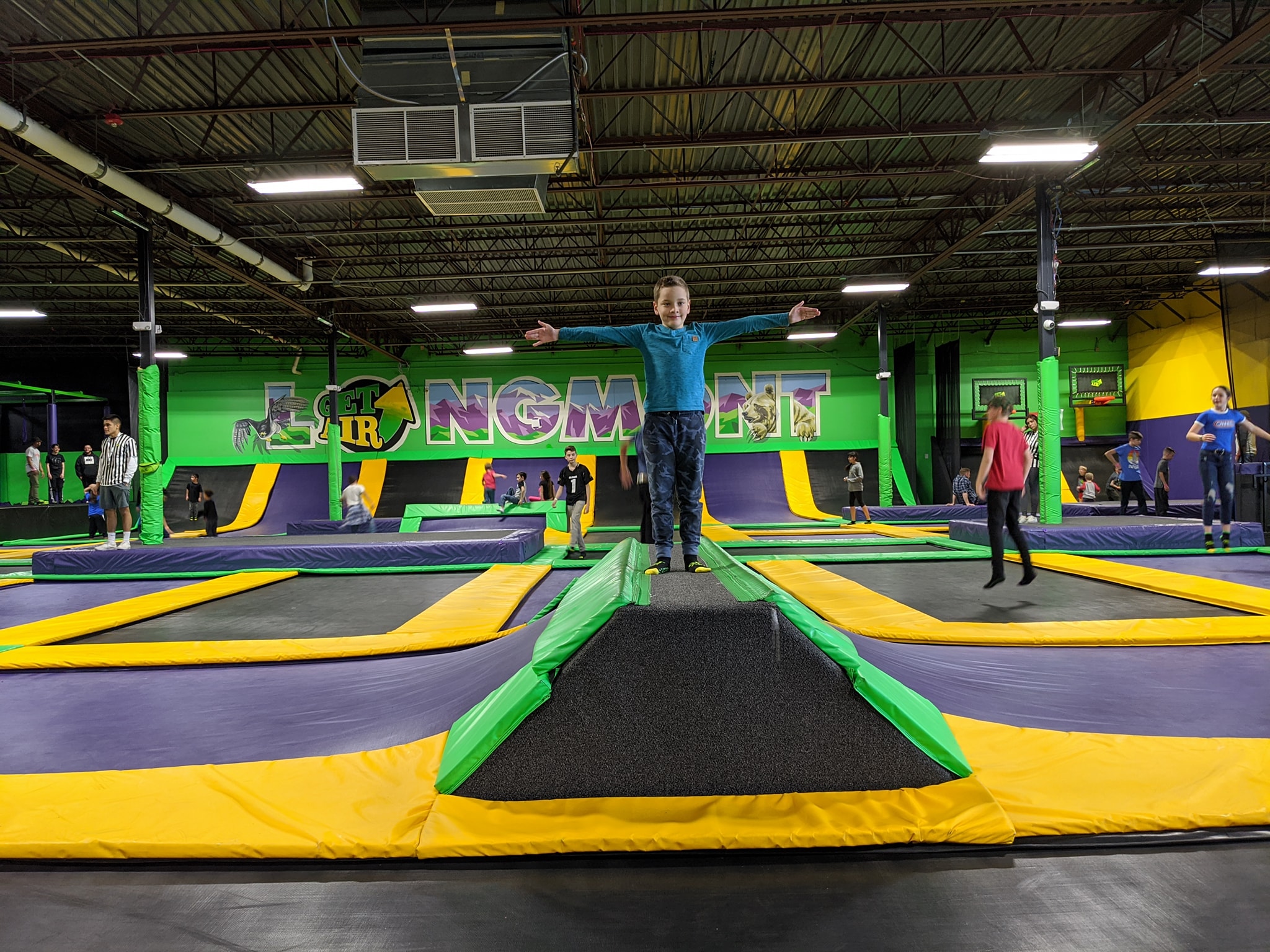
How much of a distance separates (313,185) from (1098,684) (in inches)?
343

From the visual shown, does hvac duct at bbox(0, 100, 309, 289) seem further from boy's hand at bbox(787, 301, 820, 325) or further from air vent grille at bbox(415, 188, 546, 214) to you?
boy's hand at bbox(787, 301, 820, 325)

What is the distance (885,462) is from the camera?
1628cm

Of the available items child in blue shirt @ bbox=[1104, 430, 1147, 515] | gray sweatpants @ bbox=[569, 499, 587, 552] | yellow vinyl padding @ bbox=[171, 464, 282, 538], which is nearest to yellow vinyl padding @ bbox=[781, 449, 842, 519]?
child in blue shirt @ bbox=[1104, 430, 1147, 515]

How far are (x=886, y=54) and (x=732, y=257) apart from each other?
22.2 ft

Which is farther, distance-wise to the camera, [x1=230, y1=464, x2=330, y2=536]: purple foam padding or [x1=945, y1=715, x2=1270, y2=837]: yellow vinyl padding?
[x1=230, y1=464, x2=330, y2=536]: purple foam padding

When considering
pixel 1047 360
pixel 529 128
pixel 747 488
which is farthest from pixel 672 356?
pixel 747 488

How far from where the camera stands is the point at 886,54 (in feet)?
24.1

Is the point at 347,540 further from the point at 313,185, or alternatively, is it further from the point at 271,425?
the point at 271,425

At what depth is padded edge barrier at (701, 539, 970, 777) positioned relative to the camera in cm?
177

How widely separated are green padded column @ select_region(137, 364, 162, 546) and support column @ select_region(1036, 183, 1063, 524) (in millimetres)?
12569

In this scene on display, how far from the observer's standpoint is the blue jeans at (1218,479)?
6301 millimetres

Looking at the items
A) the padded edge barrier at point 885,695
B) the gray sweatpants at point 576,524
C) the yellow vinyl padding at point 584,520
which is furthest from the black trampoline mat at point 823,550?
the padded edge barrier at point 885,695

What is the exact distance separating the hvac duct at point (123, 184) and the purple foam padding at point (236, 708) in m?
6.68

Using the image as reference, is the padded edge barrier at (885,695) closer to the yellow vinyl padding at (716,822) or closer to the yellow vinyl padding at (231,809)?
the yellow vinyl padding at (716,822)
